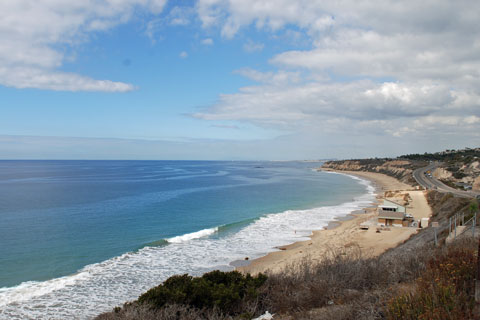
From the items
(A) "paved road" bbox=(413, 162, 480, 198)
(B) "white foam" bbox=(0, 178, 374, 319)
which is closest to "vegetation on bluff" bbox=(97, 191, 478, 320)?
(B) "white foam" bbox=(0, 178, 374, 319)

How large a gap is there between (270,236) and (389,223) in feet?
37.5

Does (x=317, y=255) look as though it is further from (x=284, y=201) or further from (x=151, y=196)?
(x=151, y=196)

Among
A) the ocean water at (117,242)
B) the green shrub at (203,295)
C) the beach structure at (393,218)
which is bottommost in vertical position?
the ocean water at (117,242)

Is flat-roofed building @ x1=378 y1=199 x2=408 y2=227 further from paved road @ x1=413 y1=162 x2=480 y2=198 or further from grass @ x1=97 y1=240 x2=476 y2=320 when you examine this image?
grass @ x1=97 y1=240 x2=476 y2=320

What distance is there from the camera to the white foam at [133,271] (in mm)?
13859

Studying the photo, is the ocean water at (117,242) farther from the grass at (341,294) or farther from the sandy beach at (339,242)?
the grass at (341,294)

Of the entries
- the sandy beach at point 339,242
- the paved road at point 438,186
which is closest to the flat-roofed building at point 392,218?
the sandy beach at point 339,242

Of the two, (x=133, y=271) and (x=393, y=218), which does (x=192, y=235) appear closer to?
(x=133, y=271)

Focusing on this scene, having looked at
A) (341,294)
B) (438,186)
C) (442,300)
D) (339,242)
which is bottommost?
(339,242)

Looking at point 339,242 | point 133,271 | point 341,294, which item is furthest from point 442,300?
point 339,242

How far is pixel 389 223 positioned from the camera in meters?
29.7

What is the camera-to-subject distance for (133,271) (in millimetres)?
18500

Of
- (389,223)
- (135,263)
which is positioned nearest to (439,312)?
(135,263)

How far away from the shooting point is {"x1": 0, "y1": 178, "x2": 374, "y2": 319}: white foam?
45.5ft
